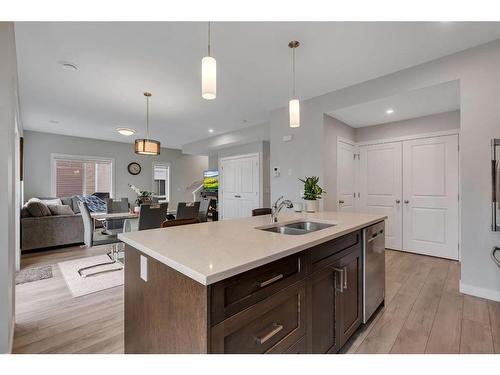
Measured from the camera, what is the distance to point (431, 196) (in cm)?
377

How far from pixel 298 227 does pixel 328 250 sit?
716 mm

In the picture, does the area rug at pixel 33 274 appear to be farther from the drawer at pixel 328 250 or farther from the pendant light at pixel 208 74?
the drawer at pixel 328 250

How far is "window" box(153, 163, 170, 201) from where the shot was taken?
8359 mm

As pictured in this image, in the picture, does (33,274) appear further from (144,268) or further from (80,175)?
(80,175)

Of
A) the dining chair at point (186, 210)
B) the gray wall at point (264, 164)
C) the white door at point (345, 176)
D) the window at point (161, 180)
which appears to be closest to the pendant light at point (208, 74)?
the dining chair at point (186, 210)

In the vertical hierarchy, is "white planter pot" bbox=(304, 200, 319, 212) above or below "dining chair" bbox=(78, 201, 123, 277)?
above

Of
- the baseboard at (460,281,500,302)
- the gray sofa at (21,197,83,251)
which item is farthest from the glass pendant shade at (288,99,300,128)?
the gray sofa at (21,197,83,251)

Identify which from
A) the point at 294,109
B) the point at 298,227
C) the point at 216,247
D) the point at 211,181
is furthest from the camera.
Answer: the point at 211,181

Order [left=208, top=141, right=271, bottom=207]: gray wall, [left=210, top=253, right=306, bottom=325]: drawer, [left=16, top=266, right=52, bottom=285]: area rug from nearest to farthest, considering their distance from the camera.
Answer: [left=210, top=253, right=306, bottom=325]: drawer < [left=16, top=266, right=52, bottom=285]: area rug < [left=208, top=141, right=271, bottom=207]: gray wall

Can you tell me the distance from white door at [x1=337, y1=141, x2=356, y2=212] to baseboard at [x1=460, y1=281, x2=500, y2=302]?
1.84m

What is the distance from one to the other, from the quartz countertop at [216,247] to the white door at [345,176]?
253 centimetres

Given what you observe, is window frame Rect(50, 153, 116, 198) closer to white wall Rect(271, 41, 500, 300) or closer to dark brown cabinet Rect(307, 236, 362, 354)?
dark brown cabinet Rect(307, 236, 362, 354)

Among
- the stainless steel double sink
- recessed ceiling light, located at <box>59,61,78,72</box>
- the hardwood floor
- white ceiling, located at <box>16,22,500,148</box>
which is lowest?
the hardwood floor

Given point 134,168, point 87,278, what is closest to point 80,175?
point 134,168
